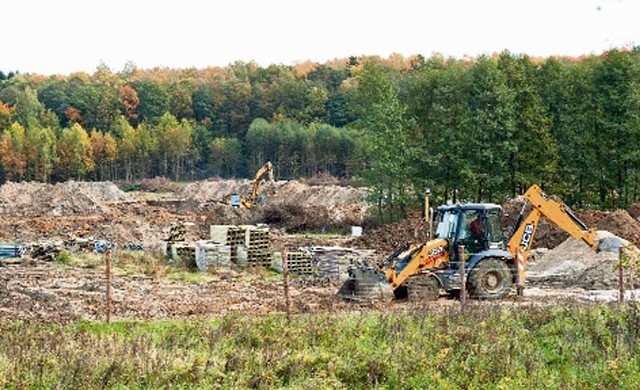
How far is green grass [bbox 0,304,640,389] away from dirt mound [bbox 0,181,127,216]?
47.3 m

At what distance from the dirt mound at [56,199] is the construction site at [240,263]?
10394 millimetres

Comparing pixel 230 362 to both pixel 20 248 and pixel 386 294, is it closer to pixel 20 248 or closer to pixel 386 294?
pixel 386 294

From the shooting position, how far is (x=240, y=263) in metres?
32.2

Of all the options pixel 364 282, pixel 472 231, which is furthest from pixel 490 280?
Result: pixel 364 282

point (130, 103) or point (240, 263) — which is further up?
point (130, 103)

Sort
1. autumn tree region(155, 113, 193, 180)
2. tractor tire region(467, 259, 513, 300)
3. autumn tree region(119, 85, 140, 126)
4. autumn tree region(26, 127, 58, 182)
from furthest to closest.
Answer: autumn tree region(119, 85, 140, 126), autumn tree region(155, 113, 193, 180), autumn tree region(26, 127, 58, 182), tractor tire region(467, 259, 513, 300)

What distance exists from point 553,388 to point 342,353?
365 centimetres

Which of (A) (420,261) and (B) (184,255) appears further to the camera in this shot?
(B) (184,255)

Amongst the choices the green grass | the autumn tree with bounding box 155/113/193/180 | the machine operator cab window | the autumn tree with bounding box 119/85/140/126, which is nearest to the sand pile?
the machine operator cab window

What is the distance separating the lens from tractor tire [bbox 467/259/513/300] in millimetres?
23000

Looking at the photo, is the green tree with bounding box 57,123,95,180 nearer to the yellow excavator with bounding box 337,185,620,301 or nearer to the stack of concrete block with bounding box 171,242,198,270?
the stack of concrete block with bounding box 171,242,198,270

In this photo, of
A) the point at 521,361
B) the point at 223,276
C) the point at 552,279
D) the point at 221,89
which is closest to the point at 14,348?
the point at 521,361

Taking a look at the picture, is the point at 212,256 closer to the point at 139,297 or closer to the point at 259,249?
the point at 259,249

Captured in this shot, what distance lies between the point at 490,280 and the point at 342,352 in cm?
943
